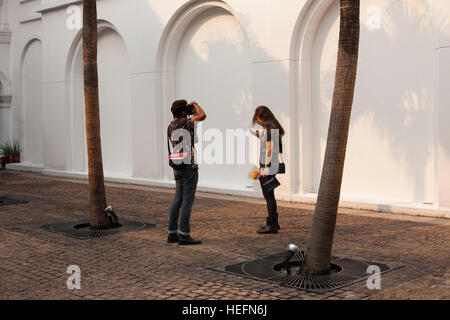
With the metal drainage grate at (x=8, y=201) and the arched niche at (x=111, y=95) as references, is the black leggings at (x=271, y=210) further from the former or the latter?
the arched niche at (x=111, y=95)

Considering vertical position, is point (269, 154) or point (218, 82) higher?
point (218, 82)

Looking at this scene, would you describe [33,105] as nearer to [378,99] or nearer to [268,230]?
[378,99]

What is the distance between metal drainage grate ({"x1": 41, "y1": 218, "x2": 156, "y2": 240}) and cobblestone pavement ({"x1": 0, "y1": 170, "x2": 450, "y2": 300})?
0.74 feet

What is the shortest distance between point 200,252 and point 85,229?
252cm

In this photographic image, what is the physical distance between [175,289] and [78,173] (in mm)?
12450

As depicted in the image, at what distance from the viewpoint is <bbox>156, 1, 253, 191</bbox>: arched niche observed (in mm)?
13859

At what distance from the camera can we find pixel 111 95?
56.9 feet

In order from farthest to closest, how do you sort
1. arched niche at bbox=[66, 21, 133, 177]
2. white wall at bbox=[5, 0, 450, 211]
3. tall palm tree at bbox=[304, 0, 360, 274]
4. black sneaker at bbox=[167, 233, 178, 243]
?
arched niche at bbox=[66, 21, 133, 177] → white wall at bbox=[5, 0, 450, 211] → black sneaker at bbox=[167, 233, 178, 243] → tall palm tree at bbox=[304, 0, 360, 274]

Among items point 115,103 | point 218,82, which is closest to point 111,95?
point 115,103

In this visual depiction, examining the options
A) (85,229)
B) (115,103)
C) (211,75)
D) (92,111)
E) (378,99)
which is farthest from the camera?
(115,103)

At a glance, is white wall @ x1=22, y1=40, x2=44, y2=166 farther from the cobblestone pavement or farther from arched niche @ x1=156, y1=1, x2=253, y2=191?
the cobblestone pavement

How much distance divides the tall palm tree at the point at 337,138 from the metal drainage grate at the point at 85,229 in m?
3.67

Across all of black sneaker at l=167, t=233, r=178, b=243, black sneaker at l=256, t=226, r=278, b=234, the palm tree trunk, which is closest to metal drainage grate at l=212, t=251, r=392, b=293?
black sneaker at l=256, t=226, r=278, b=234

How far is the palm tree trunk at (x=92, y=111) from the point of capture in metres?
9.35
